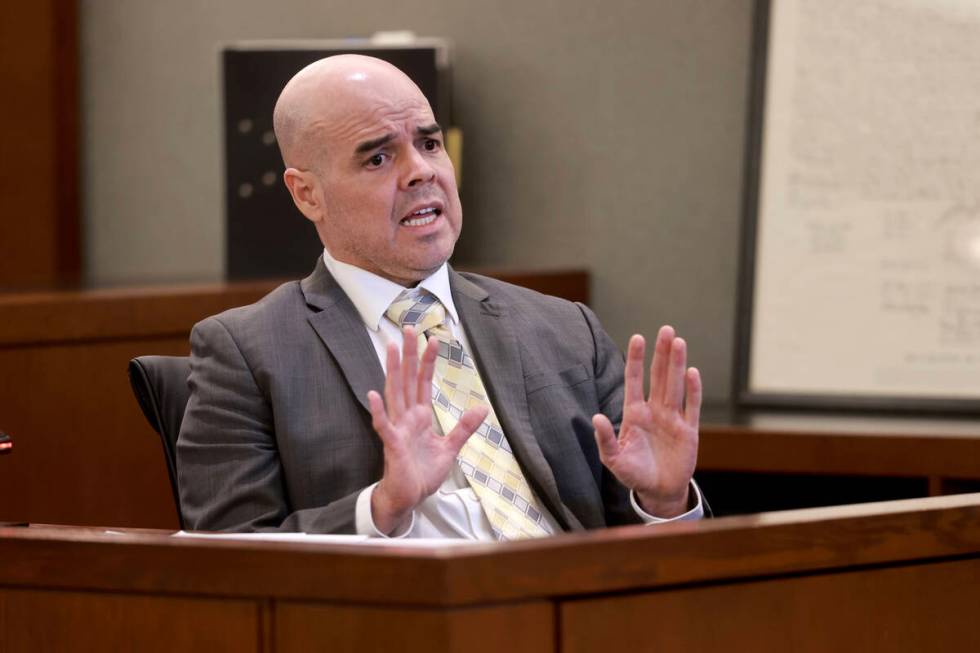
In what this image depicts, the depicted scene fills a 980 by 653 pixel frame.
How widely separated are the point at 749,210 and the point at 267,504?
1975 millimetres

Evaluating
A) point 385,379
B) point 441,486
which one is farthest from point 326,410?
point 441,486

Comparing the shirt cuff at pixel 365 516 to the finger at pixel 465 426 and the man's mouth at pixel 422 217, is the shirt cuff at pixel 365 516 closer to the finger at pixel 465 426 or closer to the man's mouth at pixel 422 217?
the finger at pixel 465 426

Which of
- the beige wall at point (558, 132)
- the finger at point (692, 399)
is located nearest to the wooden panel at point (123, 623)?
the finger at point (692, 399)

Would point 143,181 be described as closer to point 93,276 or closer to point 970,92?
point 93,276

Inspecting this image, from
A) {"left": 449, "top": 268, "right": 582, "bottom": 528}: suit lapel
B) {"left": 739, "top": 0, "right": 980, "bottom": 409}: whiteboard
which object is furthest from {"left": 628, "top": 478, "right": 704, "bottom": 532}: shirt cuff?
{"left": 739, "top": 0, "right": 980, "bottom": 409}: whiteboard

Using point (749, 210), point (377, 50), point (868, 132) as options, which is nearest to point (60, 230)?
point (377, 50)

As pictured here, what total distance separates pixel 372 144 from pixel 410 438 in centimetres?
54

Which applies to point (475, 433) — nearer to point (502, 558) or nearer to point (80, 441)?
point (502, 558)

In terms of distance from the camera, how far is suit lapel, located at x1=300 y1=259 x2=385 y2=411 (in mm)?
2176

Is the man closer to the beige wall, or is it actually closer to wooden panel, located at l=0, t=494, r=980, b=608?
wooden panel, located at l=0, t=494, r=980, b=608

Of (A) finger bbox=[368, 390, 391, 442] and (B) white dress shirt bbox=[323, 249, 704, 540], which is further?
(B) white dress shirt bbox=[323, 249, 704, 540]

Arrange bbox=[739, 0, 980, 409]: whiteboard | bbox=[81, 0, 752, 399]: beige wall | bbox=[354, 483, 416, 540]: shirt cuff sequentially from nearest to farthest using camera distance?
1. bbox=[354, 483, 416, 540]: shirt cuff
2. bbox=[739, 0, 980, 409]: whiteboard
3. bbox=[81, 0, 752, 399]: beige wall

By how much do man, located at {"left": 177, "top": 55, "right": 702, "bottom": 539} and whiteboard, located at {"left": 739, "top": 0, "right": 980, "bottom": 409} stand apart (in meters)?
1.39

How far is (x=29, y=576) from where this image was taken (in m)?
1.62
